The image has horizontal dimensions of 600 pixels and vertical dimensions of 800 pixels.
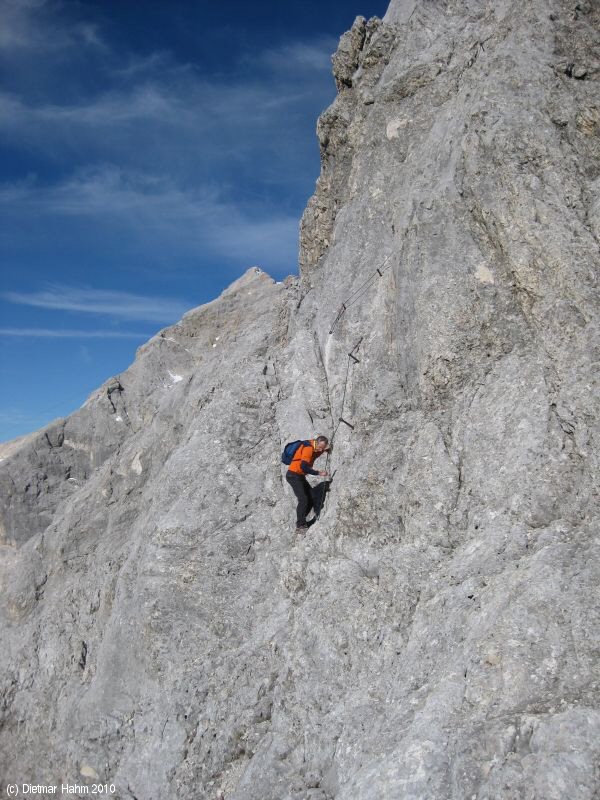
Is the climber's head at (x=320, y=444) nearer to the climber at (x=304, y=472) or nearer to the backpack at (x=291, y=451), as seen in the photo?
the climber at (x=304, y=472)

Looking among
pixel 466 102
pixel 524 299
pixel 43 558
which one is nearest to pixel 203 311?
pixel 43 558

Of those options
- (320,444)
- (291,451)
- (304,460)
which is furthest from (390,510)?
(291,451)

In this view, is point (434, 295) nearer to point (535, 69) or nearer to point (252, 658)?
point (535, 69)

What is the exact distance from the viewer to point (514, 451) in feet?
40.1

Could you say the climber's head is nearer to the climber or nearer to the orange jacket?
the climber

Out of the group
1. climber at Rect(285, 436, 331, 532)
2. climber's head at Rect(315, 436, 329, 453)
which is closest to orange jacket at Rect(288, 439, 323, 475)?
climber at Rect(285, 436, 331, 532)

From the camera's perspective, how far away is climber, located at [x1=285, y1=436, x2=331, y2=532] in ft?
50.0

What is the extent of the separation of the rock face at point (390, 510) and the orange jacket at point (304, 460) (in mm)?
872

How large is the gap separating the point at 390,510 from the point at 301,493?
8.70 feet

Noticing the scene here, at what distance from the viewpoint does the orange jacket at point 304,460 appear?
15.3 meters

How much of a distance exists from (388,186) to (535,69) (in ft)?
16.3

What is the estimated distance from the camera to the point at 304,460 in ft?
50.1

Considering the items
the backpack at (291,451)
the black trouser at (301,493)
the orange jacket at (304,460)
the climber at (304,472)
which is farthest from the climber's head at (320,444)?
the black trouser at (301,493)

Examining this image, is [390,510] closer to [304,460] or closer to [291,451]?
[304,460]
